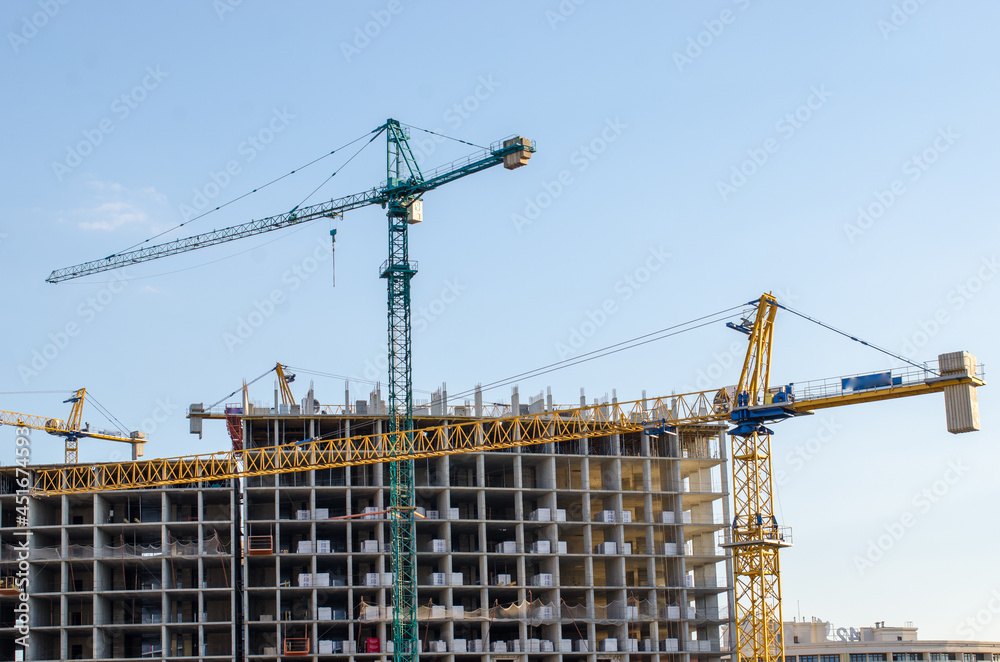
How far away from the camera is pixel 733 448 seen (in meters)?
106

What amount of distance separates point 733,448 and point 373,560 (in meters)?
35.2

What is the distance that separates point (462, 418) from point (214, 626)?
96.8 ft

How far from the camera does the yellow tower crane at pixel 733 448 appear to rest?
98438mm

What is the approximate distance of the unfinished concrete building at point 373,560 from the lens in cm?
11375

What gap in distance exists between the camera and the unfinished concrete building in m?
114

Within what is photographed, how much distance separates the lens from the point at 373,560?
117312 mm

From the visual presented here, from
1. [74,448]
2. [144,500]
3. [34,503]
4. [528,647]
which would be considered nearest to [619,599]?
[528,647]

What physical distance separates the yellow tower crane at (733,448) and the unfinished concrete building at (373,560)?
3274 millimetres

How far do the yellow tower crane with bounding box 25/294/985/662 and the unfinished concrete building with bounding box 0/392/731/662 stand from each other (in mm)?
3274

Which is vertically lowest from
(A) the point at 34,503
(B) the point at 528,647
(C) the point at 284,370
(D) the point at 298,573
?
(B) the point at 528,647

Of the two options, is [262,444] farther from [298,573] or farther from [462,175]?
[462,175]

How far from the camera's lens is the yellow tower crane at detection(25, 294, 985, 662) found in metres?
98.4

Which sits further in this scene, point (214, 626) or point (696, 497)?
point (696, 497)

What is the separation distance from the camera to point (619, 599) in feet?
393
